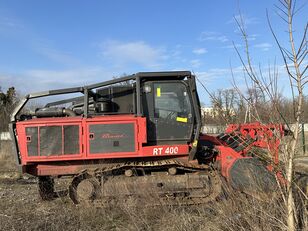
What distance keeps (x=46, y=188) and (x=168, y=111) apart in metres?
3.45

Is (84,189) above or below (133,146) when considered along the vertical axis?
below

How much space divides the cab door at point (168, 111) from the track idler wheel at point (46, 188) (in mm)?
2693

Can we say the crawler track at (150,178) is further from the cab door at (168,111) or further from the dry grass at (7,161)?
the dry grass at (7,161)

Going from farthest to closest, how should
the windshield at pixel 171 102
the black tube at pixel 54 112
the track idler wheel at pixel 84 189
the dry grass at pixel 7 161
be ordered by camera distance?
the dry grass at pixel 7 161 → the black tube at pixel 54 112 → the windshield at pixel 171 102 → the track idler wheel at pixel 84 189

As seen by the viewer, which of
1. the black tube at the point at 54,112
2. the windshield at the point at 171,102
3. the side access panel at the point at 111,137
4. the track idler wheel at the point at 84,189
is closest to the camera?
the side access panel at the point at 111,137

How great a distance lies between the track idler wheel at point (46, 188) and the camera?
29.6 ft

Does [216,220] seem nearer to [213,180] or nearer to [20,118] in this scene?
[213,180]

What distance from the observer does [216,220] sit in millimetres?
5387

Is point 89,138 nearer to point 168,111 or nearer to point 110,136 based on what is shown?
point 110,136

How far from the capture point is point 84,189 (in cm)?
825

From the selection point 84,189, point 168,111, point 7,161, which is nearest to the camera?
point 84,189

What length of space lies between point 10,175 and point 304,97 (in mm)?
12336

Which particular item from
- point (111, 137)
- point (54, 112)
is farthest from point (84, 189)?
point (54, 112)

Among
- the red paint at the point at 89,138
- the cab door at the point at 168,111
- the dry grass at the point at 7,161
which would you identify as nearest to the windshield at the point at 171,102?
the cab door at the point at 168,111
